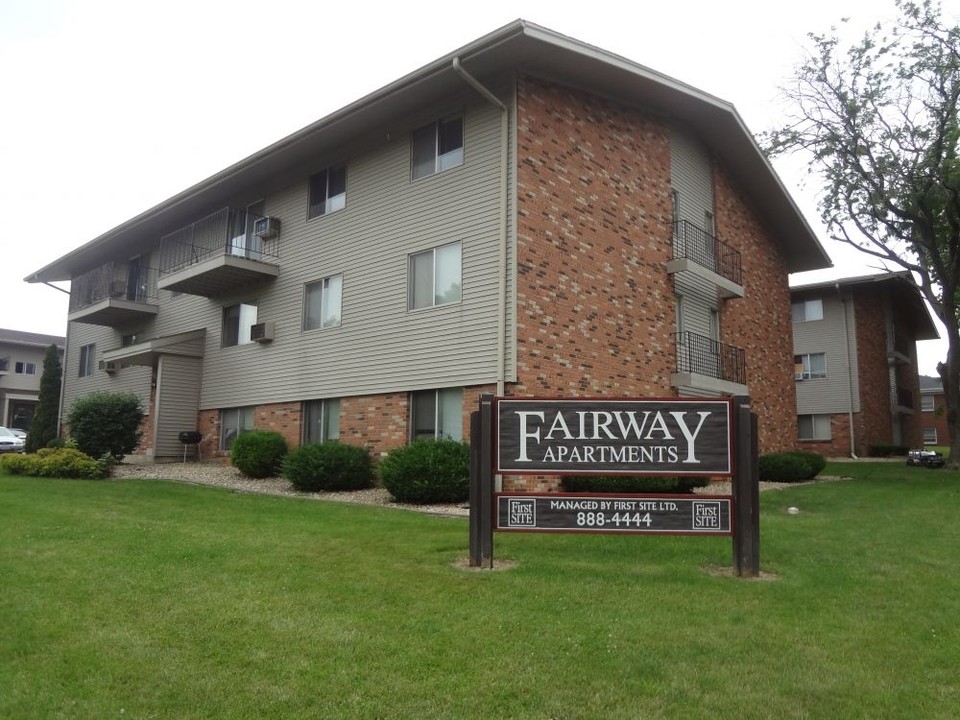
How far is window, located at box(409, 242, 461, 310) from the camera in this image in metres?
14.4

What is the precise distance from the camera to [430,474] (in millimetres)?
11906

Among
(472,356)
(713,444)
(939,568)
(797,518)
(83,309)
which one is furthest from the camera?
(83,309)

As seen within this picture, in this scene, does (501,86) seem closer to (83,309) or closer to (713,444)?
(713,444)

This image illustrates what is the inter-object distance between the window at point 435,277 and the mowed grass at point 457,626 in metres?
6.42

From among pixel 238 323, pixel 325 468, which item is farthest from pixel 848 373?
pixel 325 468

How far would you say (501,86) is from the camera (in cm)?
1410

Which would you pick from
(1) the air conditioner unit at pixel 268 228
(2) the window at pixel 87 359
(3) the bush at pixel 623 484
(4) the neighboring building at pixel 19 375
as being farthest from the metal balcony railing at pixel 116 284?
(4) the neighboring building at pixel 19 375

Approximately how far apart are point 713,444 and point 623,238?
9.68 meters

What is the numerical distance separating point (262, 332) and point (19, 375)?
33736 millimetres

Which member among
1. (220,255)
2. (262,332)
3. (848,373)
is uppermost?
(220,255)

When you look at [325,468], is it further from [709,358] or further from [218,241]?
[709,358]

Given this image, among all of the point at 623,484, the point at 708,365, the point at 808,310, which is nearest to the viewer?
the point at 623,484

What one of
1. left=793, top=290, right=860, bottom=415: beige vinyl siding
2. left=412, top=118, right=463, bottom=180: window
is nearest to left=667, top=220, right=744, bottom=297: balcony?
left=412, top=118, right=463, bottom=180: window

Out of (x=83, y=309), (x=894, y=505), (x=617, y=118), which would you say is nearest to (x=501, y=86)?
(x=617, y=118)
